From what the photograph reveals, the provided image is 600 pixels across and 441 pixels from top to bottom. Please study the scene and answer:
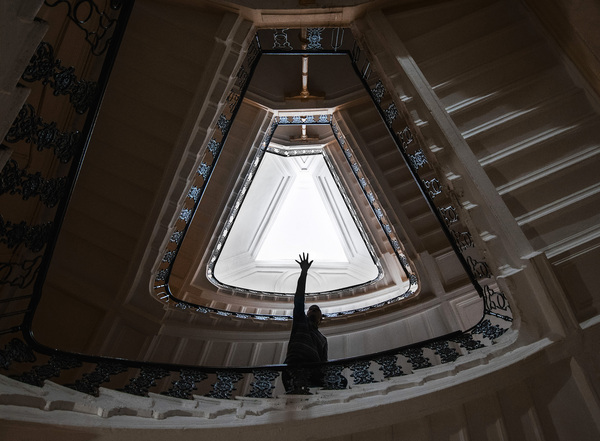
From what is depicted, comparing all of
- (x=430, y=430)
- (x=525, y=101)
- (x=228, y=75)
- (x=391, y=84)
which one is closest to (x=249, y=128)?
(x=228, y=75)

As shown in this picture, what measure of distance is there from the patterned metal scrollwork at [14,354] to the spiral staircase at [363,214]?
59 mm

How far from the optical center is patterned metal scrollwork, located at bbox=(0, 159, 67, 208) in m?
3.42

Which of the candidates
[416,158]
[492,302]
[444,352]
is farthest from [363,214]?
[444,352]

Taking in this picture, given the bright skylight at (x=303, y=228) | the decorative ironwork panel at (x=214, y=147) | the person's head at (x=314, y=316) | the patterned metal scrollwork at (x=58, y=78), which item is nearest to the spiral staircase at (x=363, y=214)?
the decorative ironwork panel at (x=214, y=147)

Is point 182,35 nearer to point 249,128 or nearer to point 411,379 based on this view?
point 249,128

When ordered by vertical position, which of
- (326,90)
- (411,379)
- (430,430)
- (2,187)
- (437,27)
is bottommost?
(430,430)

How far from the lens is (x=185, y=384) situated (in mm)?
4227

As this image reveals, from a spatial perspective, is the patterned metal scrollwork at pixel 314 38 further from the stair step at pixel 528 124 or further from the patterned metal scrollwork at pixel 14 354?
the patterned metal scrollwork at pixel 14 354

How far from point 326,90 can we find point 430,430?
770 centimetres

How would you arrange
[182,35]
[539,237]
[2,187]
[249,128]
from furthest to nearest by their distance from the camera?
[249,128]
[182,35]
[539,237]
[2,187]

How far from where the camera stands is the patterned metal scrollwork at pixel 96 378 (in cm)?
373

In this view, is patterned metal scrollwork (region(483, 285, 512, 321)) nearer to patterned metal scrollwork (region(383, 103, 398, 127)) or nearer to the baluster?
the baluster

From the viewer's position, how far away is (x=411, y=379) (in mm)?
3719

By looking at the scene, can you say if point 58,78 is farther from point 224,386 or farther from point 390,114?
point 390,114
